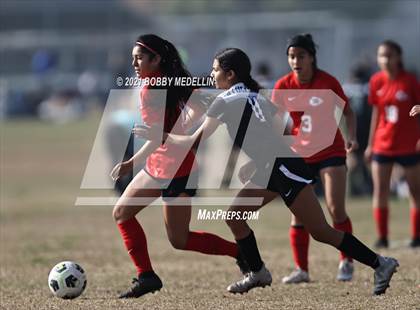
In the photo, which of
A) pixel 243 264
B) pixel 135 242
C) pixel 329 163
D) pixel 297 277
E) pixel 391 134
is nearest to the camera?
pixel 135 242

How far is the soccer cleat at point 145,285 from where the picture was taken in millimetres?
7719

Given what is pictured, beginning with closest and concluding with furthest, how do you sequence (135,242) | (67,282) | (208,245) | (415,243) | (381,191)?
(135,242) → (67,282) → (208,245) → (381,191) → (415,243)

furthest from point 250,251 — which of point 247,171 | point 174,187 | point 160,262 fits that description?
point 160,262

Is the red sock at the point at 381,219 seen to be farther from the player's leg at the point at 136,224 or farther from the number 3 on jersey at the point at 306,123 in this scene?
the player's leg at the point at 136,224

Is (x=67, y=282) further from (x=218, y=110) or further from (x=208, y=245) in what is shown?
(x=218, y=110)

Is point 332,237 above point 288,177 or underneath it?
underneath

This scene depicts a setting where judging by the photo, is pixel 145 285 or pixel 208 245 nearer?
pixel 145 285

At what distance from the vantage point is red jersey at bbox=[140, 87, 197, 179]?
7.52 m

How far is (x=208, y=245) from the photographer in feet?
26.2

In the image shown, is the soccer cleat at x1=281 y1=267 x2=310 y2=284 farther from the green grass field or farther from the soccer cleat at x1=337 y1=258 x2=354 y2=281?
the soccer cleat at x1=337 y1=258 x2=354 y2=281

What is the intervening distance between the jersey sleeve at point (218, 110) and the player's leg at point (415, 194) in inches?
184

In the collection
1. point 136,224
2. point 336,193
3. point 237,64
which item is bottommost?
point 136,224

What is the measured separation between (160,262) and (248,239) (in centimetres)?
A: 298

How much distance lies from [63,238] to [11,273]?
3.12 m
